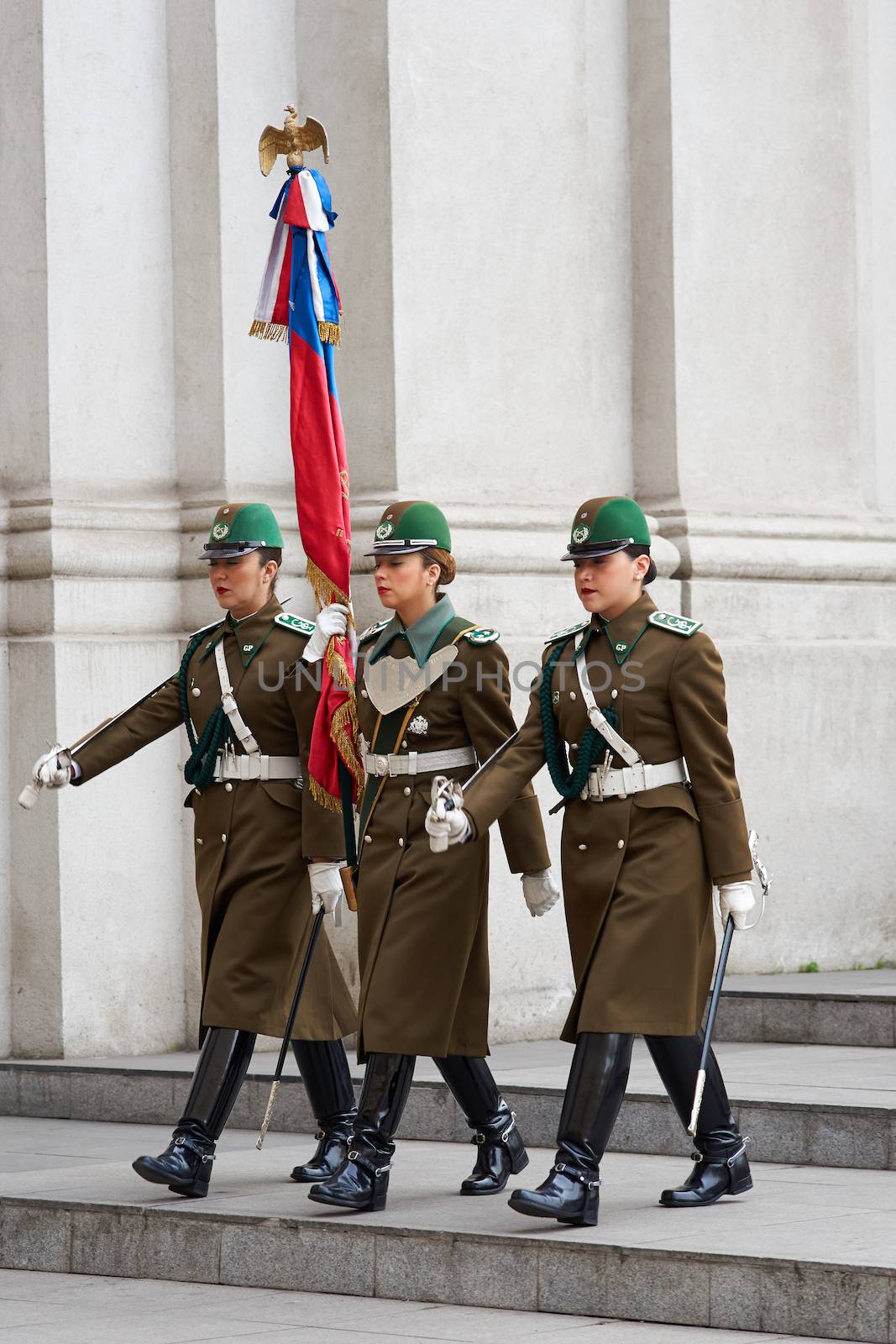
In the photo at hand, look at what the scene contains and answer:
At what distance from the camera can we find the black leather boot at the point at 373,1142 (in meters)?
6.25

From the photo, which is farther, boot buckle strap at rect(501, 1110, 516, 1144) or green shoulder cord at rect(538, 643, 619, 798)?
boot buckle strap at rect(501, 1110, 516, 1144)

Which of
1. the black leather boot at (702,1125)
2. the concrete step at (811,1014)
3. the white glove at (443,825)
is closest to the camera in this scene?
the white glove at (443,825)

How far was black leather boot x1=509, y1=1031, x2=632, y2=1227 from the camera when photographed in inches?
232

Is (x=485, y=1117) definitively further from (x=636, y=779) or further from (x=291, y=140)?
(x=291, y=140)

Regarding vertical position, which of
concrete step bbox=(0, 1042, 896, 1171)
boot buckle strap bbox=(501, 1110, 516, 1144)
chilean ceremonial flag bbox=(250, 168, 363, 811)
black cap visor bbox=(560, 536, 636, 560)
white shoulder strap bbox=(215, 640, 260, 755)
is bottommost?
concrete step bbox=(0, 1042, 896, 1171)

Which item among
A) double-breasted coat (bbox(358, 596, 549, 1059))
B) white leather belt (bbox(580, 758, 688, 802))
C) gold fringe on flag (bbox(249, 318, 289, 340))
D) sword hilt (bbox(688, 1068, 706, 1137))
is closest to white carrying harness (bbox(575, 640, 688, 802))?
white leather belt (bbox(580, 758, 688, 802))

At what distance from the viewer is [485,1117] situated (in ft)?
21.7

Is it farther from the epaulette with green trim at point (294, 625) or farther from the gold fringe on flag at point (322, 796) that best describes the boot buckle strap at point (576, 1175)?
the epaulette with green trim at point (294, 625)

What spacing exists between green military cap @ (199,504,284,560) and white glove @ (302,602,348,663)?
270 millimetres

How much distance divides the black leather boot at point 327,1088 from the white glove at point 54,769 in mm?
1061

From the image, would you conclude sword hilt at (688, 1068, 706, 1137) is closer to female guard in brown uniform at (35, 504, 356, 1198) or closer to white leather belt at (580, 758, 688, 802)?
white leather belt at (580, 758, 688, 802)

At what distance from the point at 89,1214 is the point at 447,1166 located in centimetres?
117

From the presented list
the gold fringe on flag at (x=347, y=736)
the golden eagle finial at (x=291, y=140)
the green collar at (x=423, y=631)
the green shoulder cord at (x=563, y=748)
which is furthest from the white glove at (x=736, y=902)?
the golden eagle finial at (x=291, y=140)

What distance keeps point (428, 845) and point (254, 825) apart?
2.11ft
